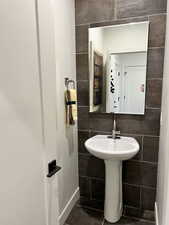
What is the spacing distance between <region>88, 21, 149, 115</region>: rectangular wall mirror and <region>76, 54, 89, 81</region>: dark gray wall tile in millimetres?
57

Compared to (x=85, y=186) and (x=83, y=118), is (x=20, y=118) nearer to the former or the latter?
Result: (x=83, y=118)

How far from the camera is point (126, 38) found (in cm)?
185

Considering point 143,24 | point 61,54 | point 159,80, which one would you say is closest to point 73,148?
point 61,54

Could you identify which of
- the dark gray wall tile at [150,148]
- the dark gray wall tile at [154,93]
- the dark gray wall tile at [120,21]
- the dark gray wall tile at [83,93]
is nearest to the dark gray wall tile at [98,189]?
the dark gray wall tile at [150,148]

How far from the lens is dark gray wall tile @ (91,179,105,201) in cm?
219

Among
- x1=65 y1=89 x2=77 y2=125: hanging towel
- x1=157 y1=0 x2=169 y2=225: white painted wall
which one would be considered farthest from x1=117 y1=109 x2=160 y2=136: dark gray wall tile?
x1=65 y1=89 x2=77 y2=125: hanging towel

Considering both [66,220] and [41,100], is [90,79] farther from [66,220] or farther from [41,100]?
[66,220]

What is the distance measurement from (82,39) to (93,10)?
31 cm

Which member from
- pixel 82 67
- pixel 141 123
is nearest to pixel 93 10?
pixel 82 67

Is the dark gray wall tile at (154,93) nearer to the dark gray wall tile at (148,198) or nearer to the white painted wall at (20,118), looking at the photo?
the dark gray wall tile at (148,198)

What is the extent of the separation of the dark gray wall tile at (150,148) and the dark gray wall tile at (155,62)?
0.67 meters

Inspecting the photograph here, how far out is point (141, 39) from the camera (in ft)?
5.83

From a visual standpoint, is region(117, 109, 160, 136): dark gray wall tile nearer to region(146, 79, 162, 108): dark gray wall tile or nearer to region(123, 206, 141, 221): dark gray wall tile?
region(146, 79, 162, 108): dark gray wall tile

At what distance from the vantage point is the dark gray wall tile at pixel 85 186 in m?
2.25
